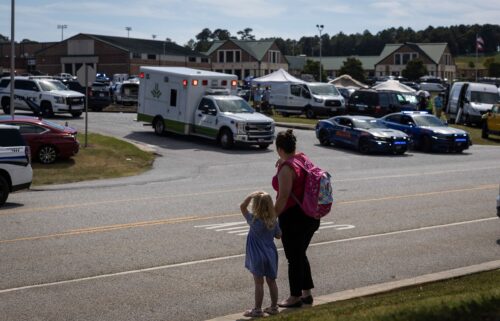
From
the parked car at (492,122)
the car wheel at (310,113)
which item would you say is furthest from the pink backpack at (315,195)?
the car wheel at (310,113)

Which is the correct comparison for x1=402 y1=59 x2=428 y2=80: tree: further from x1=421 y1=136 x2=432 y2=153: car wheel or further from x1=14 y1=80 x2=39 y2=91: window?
x1=421 y1=136 x2=432 y2=153: car wheel

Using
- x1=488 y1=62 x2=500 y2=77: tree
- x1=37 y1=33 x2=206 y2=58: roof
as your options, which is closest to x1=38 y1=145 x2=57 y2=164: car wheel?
x1=37 y1=33 x2=206 y2=58: roof

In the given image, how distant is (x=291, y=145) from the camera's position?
8555mm

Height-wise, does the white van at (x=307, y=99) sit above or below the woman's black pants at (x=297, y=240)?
above

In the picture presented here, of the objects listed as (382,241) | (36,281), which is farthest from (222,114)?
(36,281)

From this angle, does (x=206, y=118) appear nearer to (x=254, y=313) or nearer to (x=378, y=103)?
(x=378, y=103)

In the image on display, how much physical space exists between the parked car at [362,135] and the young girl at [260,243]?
78.0ft

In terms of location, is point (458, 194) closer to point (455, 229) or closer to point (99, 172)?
point (455, 229)

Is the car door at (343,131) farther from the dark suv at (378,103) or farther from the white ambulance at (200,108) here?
the dark suv at (378,103)

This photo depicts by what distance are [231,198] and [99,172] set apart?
7710 millimetres

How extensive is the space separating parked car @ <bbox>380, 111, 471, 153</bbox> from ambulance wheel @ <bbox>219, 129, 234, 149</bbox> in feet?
23.2

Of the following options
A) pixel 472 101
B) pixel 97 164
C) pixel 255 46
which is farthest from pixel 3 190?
pixel 255 46

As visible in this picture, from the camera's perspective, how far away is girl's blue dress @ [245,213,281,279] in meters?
8.38

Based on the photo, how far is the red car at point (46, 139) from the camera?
2450 centimetres
